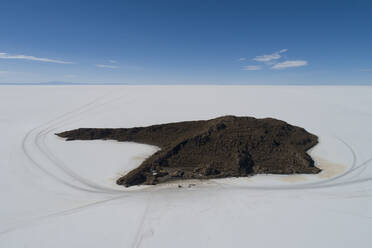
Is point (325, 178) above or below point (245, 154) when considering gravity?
below

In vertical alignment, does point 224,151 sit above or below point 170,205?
above

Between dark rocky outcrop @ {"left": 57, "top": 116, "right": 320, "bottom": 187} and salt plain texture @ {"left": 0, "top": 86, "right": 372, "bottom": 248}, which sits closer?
salt plain texture @ {"left": 0, "top": 86, "right": 372, "bottom": 248}

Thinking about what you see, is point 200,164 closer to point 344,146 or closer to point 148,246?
point 148,246

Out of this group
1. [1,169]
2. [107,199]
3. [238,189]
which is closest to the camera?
[107,199]

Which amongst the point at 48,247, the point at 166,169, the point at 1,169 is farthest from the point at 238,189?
the point at 1,169

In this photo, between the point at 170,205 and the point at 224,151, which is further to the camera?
the point at 224,151

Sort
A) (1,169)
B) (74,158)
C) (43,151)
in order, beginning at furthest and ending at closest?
(43,151) < (74,158) < (1,169)

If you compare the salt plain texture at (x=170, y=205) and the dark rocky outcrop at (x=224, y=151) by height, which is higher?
the dark rocky outcrop at (x=224, y=151)

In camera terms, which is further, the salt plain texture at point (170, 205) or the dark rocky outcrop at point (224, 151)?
the dark rocky outcrop at point (224, 151)
